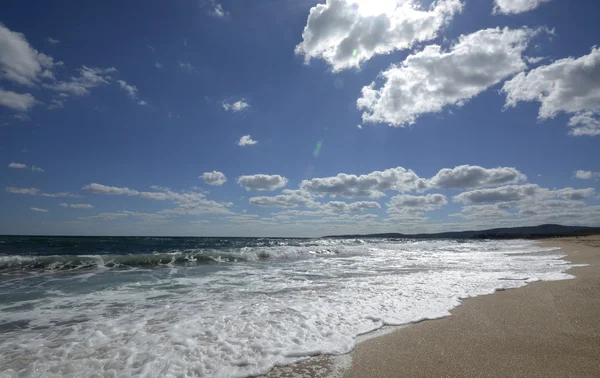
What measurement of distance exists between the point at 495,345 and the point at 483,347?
0.62ft

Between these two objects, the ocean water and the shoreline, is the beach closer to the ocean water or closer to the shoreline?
the shoreline

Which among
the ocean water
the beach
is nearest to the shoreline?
the beach

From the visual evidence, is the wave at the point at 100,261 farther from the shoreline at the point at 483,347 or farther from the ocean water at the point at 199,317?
the shoreline at the point at 483,347

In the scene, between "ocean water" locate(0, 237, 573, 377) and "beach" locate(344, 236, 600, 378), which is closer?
"beach" locate(344, 236, 600, 378)

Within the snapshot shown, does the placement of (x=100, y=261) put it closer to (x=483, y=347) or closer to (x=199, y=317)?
(x=199, y=317)

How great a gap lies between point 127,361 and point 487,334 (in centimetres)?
482

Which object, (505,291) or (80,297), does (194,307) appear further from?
(505,291)

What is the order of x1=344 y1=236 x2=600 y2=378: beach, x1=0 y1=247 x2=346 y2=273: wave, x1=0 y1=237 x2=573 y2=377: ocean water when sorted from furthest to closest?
1. x1=0 y1=247 x2=346 y2=273: wave
2. x1=0 y1=237 x2=573 y2=377: ocean water
3. x1=344 y1=236 x2=600 y2=378: beach

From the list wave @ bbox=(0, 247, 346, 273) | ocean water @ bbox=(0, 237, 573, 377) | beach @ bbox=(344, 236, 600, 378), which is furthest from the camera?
wave @ bbox=(0, 247, 346, 273)

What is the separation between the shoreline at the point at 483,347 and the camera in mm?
3229

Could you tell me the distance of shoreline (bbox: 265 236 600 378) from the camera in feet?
10.6

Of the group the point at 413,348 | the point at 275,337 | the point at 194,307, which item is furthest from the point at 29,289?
the point at 413,348

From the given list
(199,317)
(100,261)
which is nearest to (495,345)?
(199,317)

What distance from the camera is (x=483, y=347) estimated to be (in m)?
3.82
